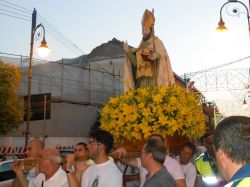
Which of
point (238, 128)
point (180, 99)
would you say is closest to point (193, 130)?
point (180, 99)

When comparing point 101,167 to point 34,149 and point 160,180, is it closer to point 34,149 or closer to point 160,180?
point 160,180

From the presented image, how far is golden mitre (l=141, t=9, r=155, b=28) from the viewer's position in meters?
6.92

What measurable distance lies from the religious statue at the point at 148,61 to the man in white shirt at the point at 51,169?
2.41m

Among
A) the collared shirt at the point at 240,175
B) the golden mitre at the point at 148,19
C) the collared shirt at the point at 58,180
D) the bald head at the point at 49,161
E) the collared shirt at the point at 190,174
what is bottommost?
the collared shirt at the point at 190,174

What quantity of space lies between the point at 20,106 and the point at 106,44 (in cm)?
2009

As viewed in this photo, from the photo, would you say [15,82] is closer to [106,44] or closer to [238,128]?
[106,44]

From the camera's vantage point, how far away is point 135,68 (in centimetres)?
711

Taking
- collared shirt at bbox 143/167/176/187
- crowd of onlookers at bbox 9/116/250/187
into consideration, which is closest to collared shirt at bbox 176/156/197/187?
crowd of onlookers at bbox 9/116/250/187

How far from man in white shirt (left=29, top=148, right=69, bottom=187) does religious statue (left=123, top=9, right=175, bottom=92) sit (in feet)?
7.91

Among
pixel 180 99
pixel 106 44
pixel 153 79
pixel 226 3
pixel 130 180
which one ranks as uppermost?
pixel 106 44

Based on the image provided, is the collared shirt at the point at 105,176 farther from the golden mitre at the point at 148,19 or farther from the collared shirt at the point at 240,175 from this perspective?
the golden mitre at the point at 148,19

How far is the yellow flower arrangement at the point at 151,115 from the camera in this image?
5.28 meters

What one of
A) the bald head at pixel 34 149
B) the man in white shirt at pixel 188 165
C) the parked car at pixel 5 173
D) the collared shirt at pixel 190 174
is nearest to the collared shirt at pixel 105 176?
the bald head at pixel 34 149

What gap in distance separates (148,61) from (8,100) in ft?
66.1
